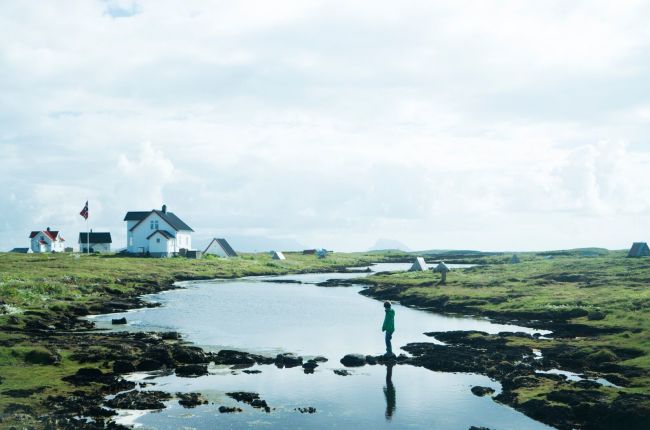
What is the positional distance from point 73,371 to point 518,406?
23.9 metres

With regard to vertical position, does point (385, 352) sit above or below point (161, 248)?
below

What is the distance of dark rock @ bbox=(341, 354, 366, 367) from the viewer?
3831 centimetres

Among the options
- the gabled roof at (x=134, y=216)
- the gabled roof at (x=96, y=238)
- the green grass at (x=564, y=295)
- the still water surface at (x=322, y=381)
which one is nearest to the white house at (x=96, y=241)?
the gabled roof at (x=96, y=238)

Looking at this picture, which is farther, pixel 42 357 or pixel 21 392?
pixel 42 357

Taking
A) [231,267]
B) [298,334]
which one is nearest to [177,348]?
[298,334]

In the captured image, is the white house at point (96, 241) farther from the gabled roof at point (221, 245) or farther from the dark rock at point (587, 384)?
the dark rock at point (587, 384)

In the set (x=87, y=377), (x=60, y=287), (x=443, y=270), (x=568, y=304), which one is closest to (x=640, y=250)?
(x=443, y=270)

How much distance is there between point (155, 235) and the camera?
5212 inches

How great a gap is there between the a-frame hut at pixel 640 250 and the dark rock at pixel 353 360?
104370 millimetres

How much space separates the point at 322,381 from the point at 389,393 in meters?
4.28

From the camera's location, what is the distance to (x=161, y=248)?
132 metres

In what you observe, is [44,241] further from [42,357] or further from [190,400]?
[190,400]

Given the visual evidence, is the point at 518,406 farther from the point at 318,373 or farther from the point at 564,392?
the point at 318,373

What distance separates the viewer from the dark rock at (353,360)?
38312 mm
